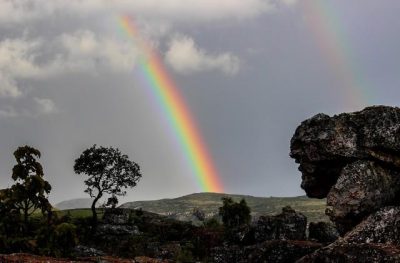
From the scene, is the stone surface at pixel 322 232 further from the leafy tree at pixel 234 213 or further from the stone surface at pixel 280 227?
the leafy tree at pixel 234 213

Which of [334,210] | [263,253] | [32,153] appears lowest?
[263,253]

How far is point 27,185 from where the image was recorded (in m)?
44.4

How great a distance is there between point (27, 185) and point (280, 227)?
26.3 m

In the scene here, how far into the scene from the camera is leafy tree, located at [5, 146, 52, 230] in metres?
44.5

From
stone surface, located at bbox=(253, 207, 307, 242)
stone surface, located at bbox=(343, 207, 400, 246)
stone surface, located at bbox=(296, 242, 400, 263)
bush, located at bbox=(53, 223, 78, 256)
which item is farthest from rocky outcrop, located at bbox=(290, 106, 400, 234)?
bush, located at bbox=(53, 223, 78, 256)

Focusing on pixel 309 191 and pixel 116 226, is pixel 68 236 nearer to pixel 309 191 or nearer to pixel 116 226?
pixel 309 191

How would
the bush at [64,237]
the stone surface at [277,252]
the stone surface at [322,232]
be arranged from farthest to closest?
the stone surface at [322,232], the bush at [64,237], the stone surface at [277,252]

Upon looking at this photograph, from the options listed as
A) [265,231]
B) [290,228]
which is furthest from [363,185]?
[290,228]

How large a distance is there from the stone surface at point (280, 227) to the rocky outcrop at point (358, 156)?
17810 mm

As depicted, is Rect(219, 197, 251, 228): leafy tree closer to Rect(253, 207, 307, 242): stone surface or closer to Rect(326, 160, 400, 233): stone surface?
Rect(253, 207, 307, 242): stone surface

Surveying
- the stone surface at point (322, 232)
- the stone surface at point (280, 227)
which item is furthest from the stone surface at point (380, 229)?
the stone surface at point (322, 232)

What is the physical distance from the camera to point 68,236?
40156mm

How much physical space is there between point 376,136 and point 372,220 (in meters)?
5.62

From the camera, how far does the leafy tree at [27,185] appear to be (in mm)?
44469
